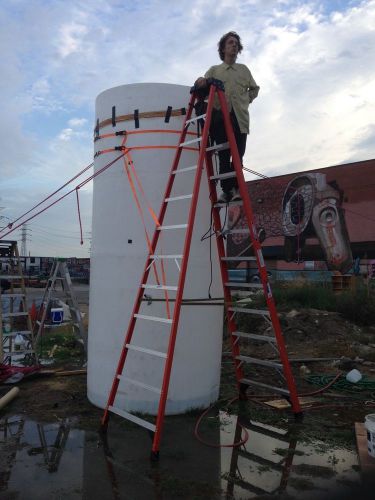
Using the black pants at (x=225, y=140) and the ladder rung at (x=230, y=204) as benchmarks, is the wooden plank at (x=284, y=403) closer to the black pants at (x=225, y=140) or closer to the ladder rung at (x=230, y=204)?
the ladder rung at (x=230, y=204)

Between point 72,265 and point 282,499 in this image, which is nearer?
point 282,499

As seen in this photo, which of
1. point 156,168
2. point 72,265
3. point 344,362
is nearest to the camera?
point 156,168

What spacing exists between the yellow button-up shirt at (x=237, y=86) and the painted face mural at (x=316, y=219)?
2496cm

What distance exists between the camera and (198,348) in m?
5.49

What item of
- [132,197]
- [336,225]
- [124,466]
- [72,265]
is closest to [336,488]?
[124,466]

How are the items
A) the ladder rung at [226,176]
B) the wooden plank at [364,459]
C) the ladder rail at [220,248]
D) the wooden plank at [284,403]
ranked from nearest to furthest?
1. the wooden plank at [364,459]
2. the ladder rung at [226,176]
3. the ladder rail at [220,248]
4. the wooden plank at [284,403]

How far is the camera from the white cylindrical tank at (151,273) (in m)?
5.32

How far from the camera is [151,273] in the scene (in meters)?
5.37

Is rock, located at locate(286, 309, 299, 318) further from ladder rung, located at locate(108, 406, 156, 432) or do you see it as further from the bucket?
ladder rung, located at locate(108, 406, 156, 432)

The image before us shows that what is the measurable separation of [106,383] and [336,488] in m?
2.88

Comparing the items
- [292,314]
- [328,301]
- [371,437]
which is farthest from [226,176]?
[328,301]

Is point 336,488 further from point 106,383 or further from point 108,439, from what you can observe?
point 106,383

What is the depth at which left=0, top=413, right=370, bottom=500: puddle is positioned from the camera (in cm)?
357

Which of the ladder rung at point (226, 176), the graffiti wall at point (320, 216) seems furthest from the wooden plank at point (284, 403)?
the graffiti wall at point (320, 216)
